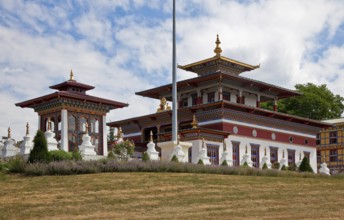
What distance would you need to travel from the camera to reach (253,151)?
5500 centimetres

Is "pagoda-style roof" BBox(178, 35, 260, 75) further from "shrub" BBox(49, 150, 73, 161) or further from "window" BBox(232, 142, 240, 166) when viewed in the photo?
"shrub" BBox(49, 150, 73, 161)

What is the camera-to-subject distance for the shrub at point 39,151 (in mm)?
28844

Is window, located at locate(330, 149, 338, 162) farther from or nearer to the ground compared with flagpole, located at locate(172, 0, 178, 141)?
nearer to the ground

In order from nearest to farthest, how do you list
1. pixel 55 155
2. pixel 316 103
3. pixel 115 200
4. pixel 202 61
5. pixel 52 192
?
pixel 115 200 < pixel 52 192 < pixel 55 155 < pixel 202 61 < pixel 316 103

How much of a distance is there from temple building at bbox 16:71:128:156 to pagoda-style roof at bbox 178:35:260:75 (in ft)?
36.4

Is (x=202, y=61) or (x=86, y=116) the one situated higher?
(x=202, y=61)

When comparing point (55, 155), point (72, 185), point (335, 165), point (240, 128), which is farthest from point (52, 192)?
point (335, 165)

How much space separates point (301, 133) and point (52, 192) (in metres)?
42.8

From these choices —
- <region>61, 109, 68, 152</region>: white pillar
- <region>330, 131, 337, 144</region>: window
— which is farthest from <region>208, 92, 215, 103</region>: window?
<region>330, 131, 337, 144</region>: window

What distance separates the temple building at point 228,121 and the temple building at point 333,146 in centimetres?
1613

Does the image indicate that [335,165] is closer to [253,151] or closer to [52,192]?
[253,151]

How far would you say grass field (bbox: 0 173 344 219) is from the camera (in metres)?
18.6

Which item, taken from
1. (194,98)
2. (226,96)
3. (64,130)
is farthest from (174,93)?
(194,98)

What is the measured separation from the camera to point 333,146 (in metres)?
79.4
